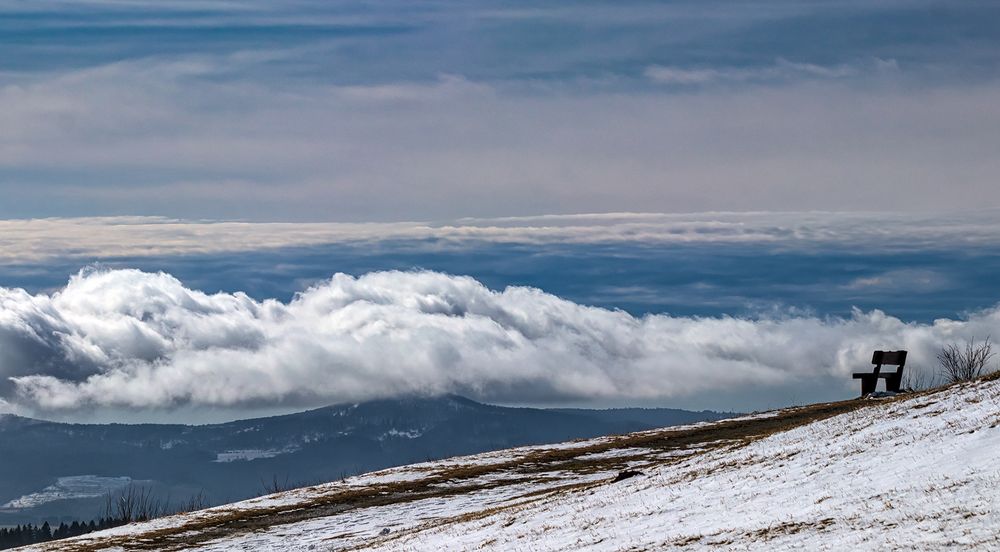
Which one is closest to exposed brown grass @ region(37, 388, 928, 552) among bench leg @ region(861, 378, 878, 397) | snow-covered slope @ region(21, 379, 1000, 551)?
snow-covered slope @ region(21, 379, 1000, 551)

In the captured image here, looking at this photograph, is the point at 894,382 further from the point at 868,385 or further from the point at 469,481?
the point at 469,481

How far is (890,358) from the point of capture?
49688 mm

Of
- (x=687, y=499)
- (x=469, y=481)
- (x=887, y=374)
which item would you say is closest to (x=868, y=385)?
(x=887, y=374)

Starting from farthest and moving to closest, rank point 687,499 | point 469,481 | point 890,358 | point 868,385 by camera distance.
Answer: point 868,385
point 890,358
point 469,481
point 687,499

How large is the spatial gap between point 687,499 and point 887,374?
2668 cm

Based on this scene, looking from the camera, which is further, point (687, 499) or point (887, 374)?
point (887, 374)

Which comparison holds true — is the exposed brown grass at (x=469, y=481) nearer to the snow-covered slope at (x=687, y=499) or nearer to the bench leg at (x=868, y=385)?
the snow-covered slope at (x=687, y=499)

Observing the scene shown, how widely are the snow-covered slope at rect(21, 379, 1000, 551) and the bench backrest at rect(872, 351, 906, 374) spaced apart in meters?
1.92

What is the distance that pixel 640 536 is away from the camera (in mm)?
23453

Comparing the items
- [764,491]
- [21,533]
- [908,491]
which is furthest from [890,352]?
[21,533]

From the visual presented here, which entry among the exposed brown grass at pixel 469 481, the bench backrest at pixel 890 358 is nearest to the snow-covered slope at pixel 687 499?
the exposed brown grass at pixel 469 481

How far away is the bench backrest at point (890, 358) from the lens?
49406mm

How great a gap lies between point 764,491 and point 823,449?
4.51 meters

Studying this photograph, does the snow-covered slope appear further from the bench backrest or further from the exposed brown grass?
the bench backrest
